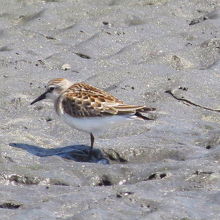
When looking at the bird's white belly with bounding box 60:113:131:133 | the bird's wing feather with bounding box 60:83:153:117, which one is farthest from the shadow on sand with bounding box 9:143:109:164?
the bird's wing feather with bounding box 60:83:153:117

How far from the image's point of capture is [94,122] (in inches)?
311

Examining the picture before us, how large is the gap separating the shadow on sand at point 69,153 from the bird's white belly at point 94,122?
201 mm

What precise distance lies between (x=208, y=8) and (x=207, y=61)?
81.8 inches

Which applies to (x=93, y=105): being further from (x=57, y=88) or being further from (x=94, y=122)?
(x=57, y=88)

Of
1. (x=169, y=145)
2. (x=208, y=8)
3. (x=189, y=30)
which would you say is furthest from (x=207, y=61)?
(x=169, y=145)

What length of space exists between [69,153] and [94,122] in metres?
0.41

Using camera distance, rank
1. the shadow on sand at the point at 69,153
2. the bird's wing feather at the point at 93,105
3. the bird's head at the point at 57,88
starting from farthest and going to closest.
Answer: the bird's head at the point at 57,88 < the bird's wing feather at the point at 93,105 < the shadow on sand at the point at 69,153

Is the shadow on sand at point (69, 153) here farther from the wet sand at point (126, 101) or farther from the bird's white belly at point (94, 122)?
the bird's white belly at point (94, 122)

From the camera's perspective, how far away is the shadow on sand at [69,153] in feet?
25.1

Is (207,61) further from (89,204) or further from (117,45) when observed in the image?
(89,204)

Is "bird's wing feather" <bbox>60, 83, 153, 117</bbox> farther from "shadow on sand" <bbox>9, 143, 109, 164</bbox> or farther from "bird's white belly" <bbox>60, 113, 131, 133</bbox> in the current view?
"shadow on sand" <bbox>9, 143, 109, 164</bbox>

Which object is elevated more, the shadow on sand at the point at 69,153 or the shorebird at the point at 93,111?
the shorebird at the point at 93,111

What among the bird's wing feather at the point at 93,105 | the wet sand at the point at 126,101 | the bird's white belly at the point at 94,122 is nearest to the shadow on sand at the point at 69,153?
the wet sand at the point at 126,101

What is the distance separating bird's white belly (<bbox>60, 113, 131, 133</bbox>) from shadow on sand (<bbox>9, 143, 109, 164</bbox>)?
0.20 meters
